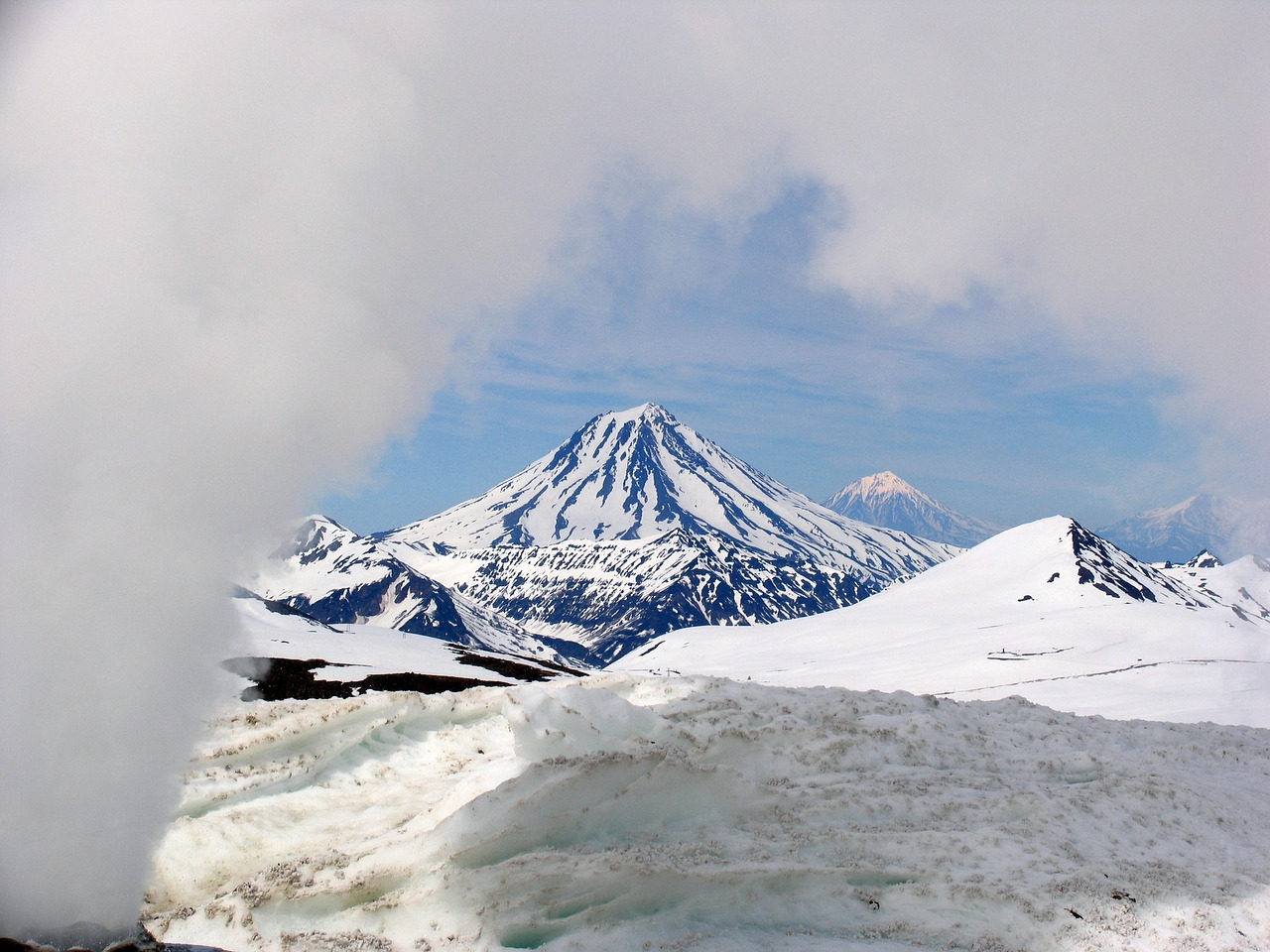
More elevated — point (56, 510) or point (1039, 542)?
point (1039, 542)

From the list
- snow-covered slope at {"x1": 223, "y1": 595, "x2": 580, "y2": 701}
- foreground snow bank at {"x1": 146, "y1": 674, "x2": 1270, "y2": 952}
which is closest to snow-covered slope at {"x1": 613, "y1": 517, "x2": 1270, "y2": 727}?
foreground snow bank at {"x1": 146, "y1": 674, "x2": 1270, "y2": 952}

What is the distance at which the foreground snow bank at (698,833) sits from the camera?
1119 centimetres

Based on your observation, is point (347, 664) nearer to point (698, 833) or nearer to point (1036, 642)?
point (698, 833)

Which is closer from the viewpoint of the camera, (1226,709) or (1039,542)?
(1226,709)

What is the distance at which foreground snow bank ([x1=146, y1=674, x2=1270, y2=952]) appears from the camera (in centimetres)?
1119

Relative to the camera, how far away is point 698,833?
13602 mm

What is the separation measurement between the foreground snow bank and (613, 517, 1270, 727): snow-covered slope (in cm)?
2354

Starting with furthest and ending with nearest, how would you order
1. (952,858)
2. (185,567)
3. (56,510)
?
1. (952,858)
2. (185,567)
3. (56,510)

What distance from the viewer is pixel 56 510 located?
1045 cm

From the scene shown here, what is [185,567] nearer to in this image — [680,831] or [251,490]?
[251,490]

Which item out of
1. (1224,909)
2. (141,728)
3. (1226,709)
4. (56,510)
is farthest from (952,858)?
(1226,709)

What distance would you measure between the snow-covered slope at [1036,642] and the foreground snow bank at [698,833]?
77.2 ft

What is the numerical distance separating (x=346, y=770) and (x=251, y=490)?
889 centimetres

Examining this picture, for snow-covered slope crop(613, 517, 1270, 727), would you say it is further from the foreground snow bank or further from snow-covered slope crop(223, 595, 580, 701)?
snow-covered slope crop(223, 595, 580, 701)
